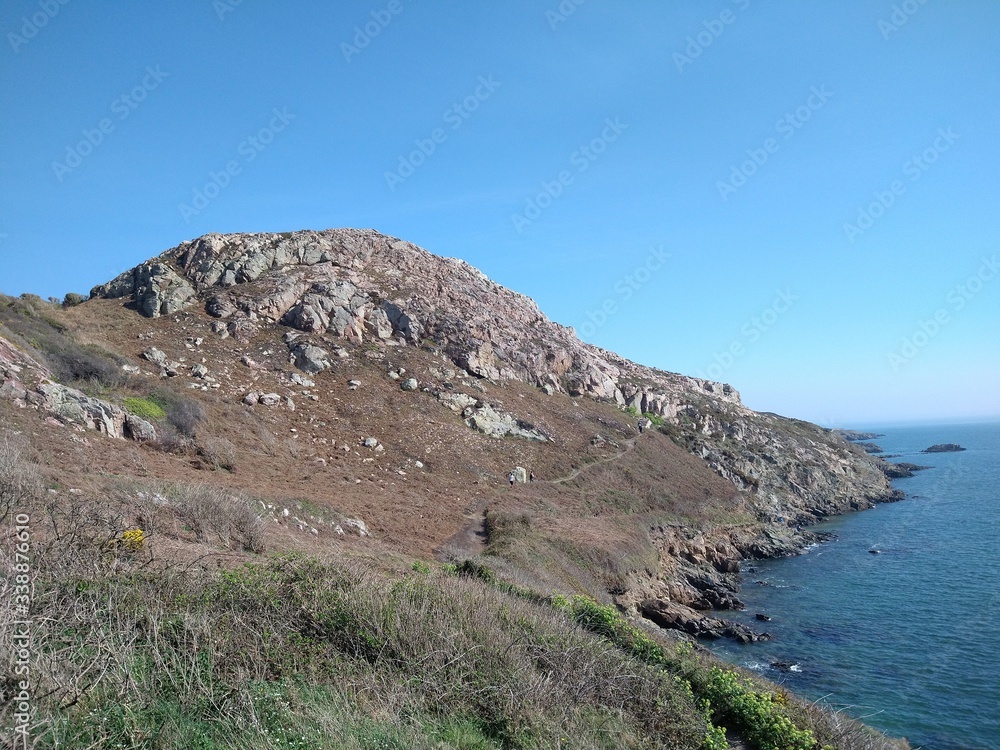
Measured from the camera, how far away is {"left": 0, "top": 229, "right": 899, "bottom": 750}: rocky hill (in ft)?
58.9

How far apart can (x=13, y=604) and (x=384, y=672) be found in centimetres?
438

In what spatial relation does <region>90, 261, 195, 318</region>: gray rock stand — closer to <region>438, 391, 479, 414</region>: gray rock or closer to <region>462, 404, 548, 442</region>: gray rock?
<region>438, 391, 479, 414</region>: gray rock

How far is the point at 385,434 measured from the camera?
111 feet

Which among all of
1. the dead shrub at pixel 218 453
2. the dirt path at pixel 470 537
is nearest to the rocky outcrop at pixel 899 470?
the dirt path at pixel 470 537

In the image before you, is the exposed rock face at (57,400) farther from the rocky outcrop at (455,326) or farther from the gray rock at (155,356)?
the rocky outcrop at (455,326)

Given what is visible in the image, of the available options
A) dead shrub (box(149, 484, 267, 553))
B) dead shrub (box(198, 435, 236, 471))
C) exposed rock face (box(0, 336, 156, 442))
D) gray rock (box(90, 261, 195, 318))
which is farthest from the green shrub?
gray rock (box(90, 261, 195, 318))

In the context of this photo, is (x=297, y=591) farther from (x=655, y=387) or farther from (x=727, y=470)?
(x=655, y=387)

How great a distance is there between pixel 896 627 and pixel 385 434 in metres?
29.5

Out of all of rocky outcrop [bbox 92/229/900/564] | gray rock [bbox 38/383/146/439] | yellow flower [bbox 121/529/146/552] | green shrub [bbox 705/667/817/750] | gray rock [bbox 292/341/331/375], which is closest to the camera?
yellow flower [bbox 121/529/146/552]

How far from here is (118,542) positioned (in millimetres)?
8289

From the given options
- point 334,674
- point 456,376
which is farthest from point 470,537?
point 456,376

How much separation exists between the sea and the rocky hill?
2.84 meters

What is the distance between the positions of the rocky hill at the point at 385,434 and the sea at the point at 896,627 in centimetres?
284

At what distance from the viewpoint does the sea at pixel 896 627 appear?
57.6ft
